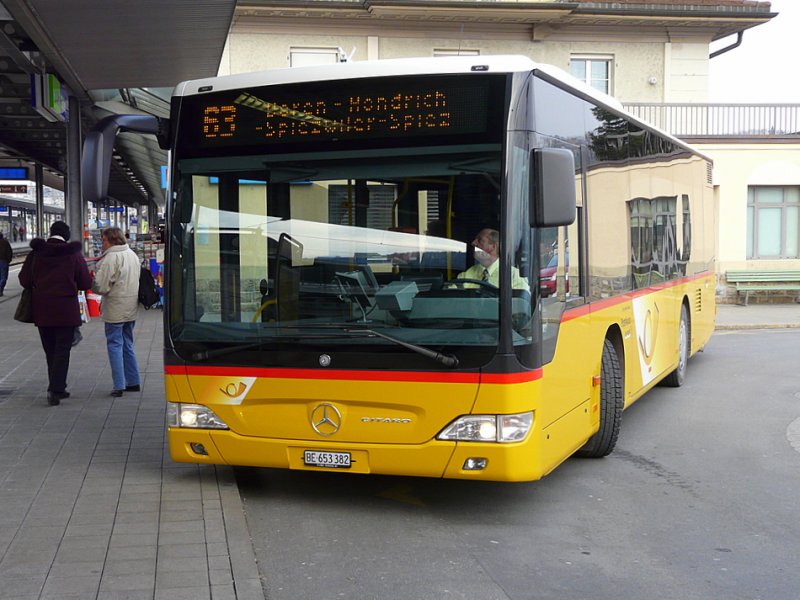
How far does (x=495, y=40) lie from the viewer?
2642 cm

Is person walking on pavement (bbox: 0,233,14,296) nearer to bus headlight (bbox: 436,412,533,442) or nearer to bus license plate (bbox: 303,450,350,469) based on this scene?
bus license plate (bbox: 303,450,350,469)

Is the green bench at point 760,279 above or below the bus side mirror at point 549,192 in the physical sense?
below

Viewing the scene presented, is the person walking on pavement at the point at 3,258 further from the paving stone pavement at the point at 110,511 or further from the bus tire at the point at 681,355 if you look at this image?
the bus tire at the point at 681,355

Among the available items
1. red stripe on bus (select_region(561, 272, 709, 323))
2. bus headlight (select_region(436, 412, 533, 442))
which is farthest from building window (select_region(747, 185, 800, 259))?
bus headlight (select_region(436, 412, 533, 442))

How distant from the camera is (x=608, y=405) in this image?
7.55 meters

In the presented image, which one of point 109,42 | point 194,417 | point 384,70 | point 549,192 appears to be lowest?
point 194,417

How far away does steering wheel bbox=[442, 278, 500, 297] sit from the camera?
5637 millimetres

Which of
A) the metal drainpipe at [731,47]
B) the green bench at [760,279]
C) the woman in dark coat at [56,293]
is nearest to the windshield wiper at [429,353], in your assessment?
the woman in dark coat at [56,293]

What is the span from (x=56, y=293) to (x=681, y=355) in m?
7.00

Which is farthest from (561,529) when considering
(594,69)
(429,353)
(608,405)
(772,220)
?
(594,69)

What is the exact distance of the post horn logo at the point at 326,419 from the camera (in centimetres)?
598

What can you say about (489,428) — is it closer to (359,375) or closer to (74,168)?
(359,375)

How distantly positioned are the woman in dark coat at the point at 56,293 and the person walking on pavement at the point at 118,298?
0.21m

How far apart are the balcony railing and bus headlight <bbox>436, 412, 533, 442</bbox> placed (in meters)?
21.7
